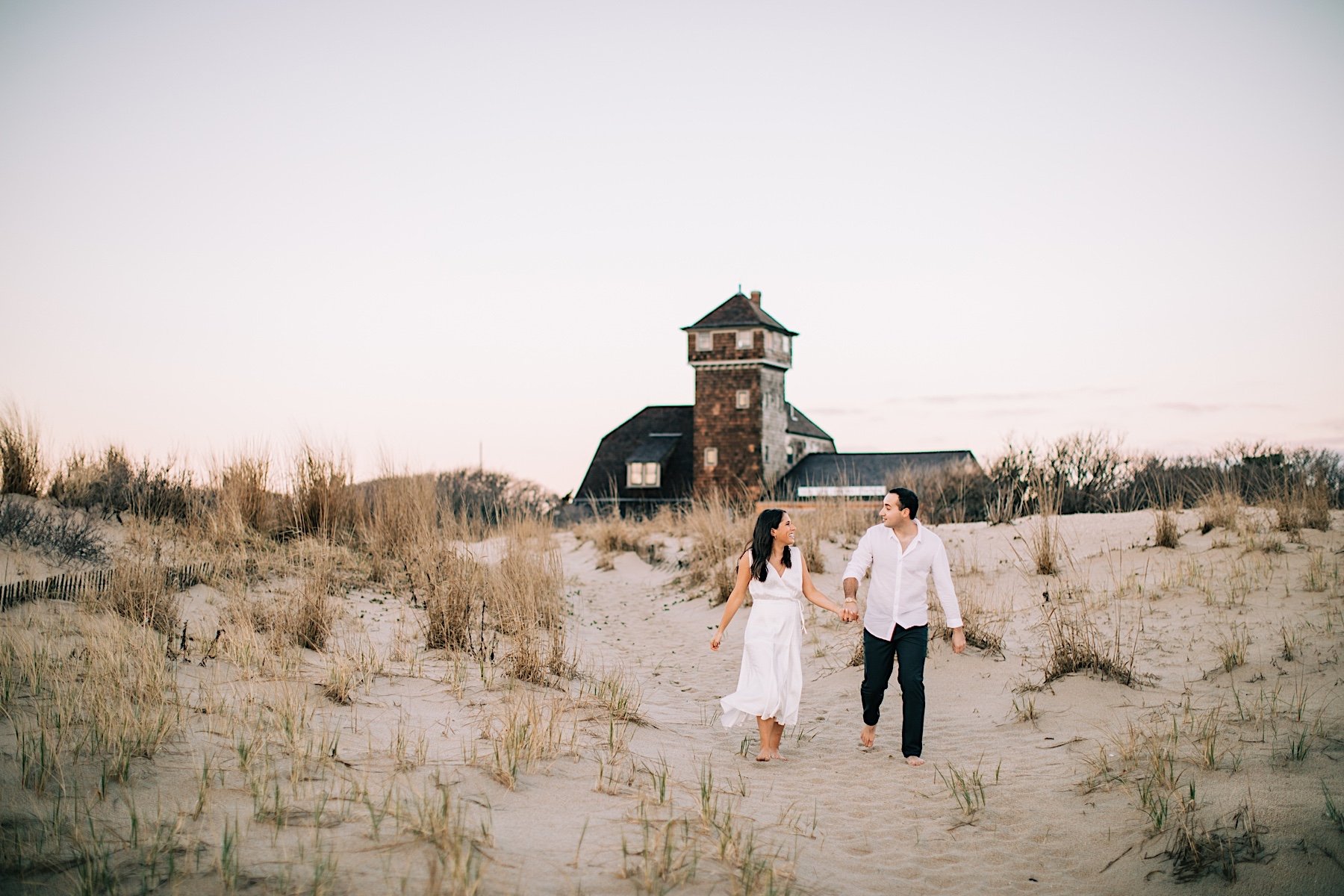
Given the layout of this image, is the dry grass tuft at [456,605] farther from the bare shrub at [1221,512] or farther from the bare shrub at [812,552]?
the bare shrub at [1221,512]

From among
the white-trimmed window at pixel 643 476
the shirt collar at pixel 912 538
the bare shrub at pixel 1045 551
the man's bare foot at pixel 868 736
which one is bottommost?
the man's bare foot at pixel 868 736

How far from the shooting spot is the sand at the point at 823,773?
4105mm

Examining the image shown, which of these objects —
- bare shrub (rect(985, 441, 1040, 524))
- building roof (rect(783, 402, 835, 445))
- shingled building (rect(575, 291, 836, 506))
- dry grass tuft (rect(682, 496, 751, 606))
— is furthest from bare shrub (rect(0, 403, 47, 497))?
building roof (rect(783, 402, 835, 445))

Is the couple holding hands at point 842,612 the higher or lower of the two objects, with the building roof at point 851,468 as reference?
lower

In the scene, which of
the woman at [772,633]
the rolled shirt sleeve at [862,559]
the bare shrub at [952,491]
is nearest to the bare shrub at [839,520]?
the bare shrub at [952,491]

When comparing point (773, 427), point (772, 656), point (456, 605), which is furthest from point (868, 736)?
point (773, 427)

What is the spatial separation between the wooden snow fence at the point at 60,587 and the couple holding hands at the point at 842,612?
555 cm

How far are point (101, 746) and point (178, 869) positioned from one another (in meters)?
1.52

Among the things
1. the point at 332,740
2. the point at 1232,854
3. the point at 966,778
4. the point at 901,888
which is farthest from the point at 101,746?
the point at 1232,854

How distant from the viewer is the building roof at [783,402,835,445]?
163 ft

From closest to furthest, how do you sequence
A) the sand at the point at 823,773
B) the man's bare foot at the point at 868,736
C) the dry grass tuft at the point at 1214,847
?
the sand at the point at 823,773 < the dry grass tuft at the point at 1214,847 < the man's bare foot at the point at 868,736

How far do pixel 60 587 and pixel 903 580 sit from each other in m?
6.93

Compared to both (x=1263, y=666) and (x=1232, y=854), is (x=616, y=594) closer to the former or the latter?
(x=1263, y=666)

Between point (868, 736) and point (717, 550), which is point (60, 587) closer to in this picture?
point (868, 736)
